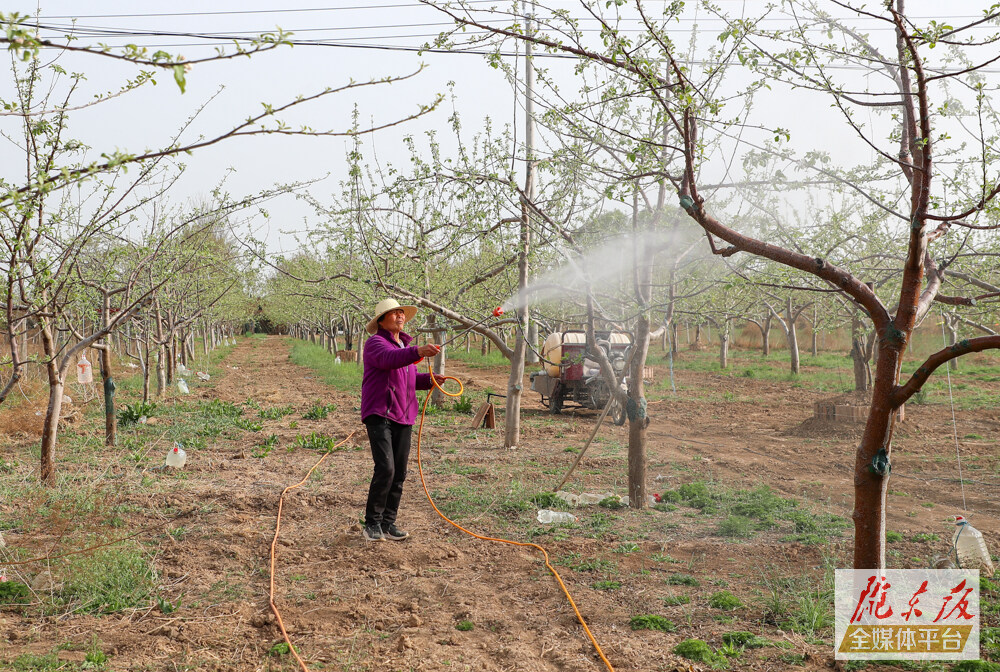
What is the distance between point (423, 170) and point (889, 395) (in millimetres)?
6223

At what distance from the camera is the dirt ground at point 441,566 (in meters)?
3.91

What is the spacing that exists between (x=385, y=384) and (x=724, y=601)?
297 centimetres

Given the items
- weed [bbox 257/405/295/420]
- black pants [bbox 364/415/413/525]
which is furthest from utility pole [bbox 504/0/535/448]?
weed [bbox 257/405/295/420]

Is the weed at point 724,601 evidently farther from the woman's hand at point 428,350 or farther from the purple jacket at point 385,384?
the purple jacket at point 385,384

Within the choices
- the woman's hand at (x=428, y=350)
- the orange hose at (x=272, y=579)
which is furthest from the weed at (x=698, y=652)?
the woman's hand at (x=428, y=350)

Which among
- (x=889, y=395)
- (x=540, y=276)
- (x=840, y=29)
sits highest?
(x=840, y=29)

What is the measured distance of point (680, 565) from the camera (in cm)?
524

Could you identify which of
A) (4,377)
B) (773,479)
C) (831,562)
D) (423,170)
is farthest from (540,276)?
(4,377)

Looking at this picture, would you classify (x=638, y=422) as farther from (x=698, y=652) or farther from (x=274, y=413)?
(x=274, y=413)

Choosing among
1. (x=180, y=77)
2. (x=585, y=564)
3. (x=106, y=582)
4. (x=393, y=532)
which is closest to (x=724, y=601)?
(x=585, y=564)

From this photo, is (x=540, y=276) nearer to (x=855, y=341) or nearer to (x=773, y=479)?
(x=773, y=479)

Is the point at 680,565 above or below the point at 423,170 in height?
below

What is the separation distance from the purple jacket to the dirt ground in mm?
1036

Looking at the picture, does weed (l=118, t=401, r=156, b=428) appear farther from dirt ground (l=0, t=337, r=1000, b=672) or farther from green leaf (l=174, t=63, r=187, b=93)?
green leaf (l=174, t=63, r=187, b=93)
